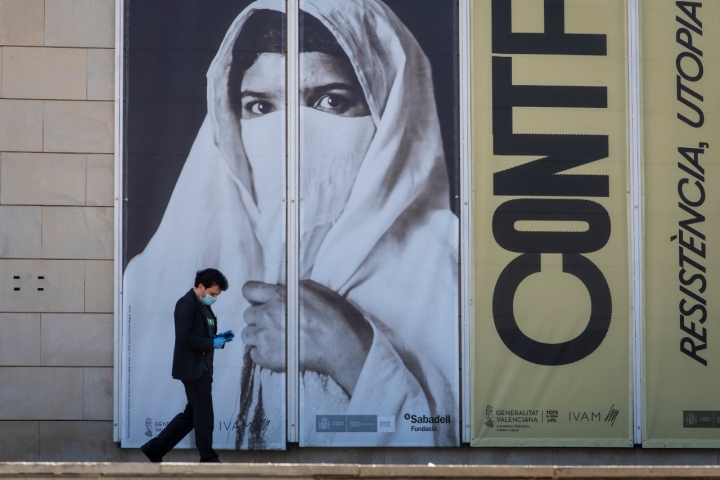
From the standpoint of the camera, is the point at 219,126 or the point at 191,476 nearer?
the point at 191,476

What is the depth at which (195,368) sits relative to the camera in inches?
320

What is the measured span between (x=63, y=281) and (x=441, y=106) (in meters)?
4.05

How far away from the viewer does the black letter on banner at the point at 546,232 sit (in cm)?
959

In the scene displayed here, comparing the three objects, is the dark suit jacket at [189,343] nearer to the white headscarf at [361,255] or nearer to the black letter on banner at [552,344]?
the white headscarf at [361,255]

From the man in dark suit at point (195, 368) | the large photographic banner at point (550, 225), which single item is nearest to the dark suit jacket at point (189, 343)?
the man in dark suit at point (195, 368)

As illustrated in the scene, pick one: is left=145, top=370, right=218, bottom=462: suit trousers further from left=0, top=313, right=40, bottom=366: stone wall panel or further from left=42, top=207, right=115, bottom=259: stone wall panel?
left=42, top=207, right=115, bottom=259: stone wall panel

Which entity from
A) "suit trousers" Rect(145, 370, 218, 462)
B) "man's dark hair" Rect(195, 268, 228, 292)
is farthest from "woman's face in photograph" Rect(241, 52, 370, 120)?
"suit trousers" Rect(145, 370, 218, 462)

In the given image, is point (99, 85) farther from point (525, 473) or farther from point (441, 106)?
point (525, 473)

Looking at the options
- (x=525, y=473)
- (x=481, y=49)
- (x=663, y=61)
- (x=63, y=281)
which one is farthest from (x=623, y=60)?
(x=63, y=281)

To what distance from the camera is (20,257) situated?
9391mm

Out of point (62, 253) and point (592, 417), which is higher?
point (62, 253)

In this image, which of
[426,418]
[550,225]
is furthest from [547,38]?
[426,418]

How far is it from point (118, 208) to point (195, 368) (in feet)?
6.87

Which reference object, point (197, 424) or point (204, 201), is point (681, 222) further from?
point (197, 424)
